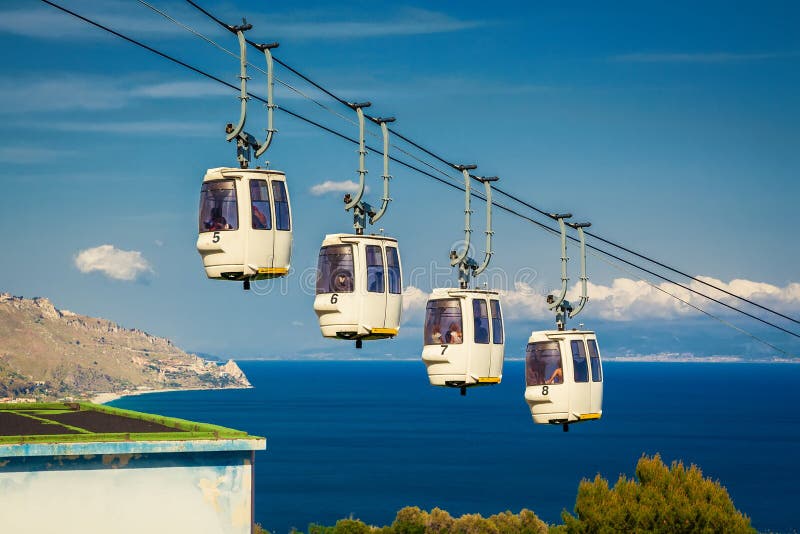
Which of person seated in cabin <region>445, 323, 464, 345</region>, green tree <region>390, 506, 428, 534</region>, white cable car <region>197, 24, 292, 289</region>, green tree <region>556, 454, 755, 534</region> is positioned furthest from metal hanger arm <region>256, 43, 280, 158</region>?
green tree <region>390, 506, 428, 534</region>

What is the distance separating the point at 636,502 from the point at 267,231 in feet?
124

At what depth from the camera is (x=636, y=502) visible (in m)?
55.9

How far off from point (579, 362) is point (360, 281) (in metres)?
8.22

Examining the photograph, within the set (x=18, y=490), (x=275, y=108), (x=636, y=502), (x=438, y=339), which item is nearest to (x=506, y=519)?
(x=636, y=502)

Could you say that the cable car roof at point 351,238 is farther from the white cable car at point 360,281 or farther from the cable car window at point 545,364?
the cable car window at point 545,364

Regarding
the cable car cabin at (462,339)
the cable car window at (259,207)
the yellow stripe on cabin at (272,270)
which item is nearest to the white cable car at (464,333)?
the cable car cabin at (462,339)

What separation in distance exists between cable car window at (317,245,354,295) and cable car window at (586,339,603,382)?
339 inches

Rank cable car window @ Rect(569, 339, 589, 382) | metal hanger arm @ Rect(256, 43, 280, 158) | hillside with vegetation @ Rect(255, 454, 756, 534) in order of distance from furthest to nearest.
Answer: hillside with vegetation @ Rect(255, 454, 756, 534), cable car window @ Rect(569, 339, 589, 382), metal hanger arm @ Rect(256, 43, 280, 158)

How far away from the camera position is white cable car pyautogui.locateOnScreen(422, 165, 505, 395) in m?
27.1

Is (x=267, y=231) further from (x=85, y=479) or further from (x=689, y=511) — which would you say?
(x=689, y=511)

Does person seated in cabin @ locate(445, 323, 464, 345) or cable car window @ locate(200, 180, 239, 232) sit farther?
person seated in cabin @ locate(445, 323, 464, 345)

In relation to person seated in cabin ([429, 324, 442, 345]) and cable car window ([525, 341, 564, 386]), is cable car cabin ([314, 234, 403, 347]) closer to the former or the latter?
person seated in cabin ([429, 324, 442, 345])

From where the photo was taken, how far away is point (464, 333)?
2720 cm

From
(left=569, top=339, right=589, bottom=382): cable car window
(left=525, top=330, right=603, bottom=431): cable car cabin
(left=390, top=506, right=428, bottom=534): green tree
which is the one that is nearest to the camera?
(left=525, top=330, right=603, bottom=431): cable car cabin
